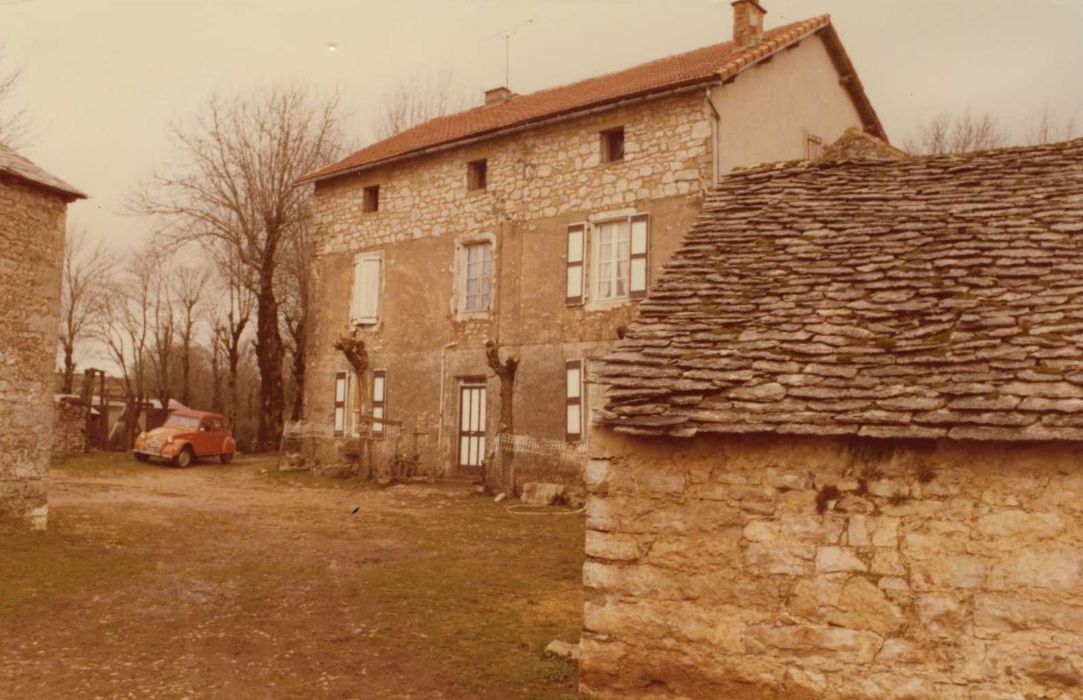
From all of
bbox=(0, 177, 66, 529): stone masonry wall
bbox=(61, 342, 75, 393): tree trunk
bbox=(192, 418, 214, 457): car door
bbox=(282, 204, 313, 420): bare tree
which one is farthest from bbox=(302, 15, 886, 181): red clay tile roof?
bbox=(61, 342, 75, 393): tree trunk

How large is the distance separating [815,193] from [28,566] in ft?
27.8

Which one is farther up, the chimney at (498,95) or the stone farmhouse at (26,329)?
the chimney at (498,95)

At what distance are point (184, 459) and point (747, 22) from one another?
16.0 meters

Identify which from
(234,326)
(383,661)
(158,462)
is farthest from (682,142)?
(234,326)

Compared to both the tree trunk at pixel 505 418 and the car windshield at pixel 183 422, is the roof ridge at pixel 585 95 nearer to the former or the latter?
the tree trunk at pixel 505 418

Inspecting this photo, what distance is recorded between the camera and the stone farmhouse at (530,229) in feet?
51.1

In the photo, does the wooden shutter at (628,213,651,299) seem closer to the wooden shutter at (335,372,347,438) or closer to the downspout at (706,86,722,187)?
the downspout at (706,86,722,187)

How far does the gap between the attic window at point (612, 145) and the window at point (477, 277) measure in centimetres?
299

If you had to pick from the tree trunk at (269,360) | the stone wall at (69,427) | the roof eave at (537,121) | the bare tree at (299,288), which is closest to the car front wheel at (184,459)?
the stone wall at (69,427)

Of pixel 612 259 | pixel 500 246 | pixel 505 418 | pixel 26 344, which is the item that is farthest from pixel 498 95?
pixel 26 344

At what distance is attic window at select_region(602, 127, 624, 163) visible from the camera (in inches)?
647

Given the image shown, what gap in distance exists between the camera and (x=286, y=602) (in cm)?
812

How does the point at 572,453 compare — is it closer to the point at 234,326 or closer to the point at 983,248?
the point at 983,248

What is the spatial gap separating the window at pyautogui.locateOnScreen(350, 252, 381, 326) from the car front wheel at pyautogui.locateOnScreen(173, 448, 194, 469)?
18.0ft
